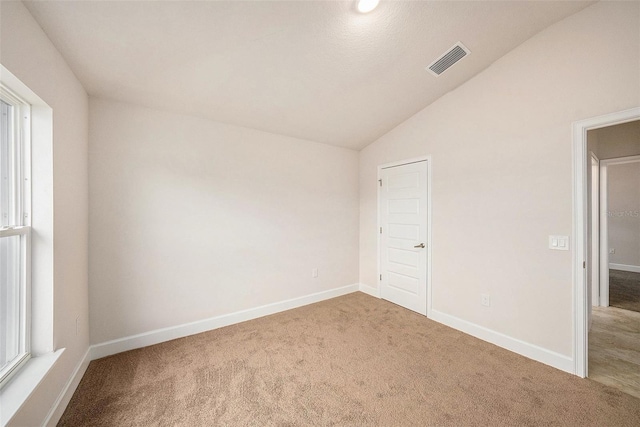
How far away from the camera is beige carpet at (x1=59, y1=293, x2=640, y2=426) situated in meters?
1.57

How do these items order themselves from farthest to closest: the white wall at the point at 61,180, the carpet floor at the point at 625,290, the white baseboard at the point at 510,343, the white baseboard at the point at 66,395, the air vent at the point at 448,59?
the carpet floor at the point at 625,290 < the air vent at the point at 448,59 < the white baseboard at the point at 510,343 < the white baseboard at the point at 66,395 < the white wall at the point at 61,180

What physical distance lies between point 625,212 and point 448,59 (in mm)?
5278

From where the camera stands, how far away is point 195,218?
2.65 metres

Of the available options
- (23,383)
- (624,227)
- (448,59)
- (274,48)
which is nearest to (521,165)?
(448,59)

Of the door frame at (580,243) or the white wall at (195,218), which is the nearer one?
the door frame at (580,243)

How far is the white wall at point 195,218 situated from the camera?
88.9 inches

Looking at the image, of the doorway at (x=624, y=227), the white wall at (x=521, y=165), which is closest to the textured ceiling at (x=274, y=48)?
the white wall at (x=521, y=165)

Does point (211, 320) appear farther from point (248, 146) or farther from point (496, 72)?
point (496, 72)

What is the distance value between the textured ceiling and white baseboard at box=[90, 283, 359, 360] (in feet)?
7.35

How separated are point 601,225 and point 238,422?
15.6 ft

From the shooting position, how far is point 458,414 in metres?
1.60

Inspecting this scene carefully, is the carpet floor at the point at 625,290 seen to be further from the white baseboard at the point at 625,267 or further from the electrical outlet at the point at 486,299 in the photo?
the electrical outlet at the point at 486,299

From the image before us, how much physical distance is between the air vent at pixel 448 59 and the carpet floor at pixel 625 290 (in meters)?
3.91

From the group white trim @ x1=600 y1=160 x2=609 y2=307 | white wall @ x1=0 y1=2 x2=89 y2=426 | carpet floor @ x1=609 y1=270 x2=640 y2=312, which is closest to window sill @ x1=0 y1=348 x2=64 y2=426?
white wall @ x1=0 y1=2 x2=89 y2=426
